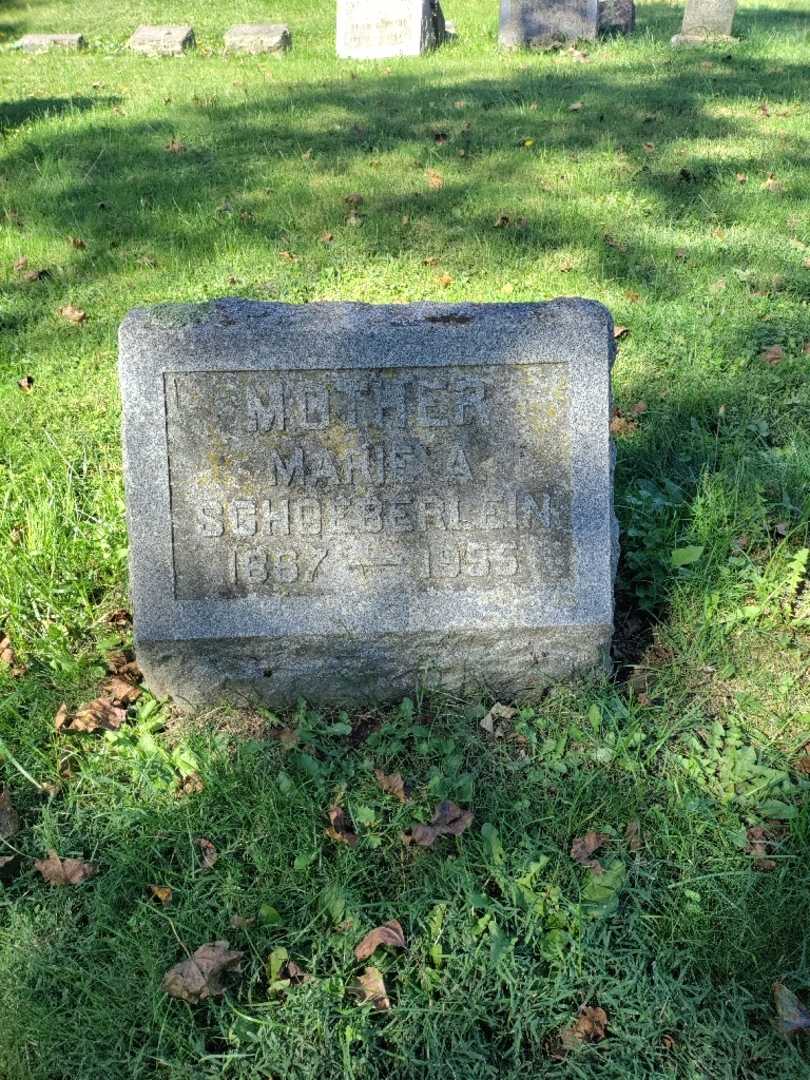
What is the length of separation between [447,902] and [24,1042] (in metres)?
0.92

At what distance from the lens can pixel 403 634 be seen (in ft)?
8.63

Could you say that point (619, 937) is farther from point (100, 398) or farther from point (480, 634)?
point (100, 398)

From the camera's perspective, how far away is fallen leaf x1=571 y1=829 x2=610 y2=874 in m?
2.24

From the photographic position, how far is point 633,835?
90.9 inches

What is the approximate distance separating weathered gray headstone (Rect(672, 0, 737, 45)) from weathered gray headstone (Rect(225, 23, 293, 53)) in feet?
13.7

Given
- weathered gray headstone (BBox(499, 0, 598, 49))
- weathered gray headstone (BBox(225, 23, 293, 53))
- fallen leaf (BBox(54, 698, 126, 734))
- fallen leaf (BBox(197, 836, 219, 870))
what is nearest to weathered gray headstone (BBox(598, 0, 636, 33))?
weathered gray headstone (BBox(499, 0, 598, 49))

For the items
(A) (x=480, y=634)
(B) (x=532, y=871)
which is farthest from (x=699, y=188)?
(B) (x=532, y=871)

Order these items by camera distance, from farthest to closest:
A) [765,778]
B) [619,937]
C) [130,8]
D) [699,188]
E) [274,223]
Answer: [130,8], [699,188], [274,223], [765,778], [619,937]

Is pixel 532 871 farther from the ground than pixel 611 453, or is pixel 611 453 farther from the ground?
pixel 611 453

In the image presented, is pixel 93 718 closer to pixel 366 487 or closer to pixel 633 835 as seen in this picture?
pixel 366 487

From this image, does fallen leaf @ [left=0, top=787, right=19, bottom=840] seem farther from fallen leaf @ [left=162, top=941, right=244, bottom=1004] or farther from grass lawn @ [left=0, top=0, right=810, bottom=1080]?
fallen leaf @ [left=162, top=941, right=244, bottom=1004]

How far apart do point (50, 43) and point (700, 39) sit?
7318 mm

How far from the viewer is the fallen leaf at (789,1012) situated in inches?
75.0

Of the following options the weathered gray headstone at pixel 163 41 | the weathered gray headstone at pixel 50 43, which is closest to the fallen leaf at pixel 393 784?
the weathered gray headstone at pixel 163 41
